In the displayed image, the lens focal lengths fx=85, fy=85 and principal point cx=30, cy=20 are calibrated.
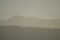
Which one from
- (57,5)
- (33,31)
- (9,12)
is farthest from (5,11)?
(57,5)

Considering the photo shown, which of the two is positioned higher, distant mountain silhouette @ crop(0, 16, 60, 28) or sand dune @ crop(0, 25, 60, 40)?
distant mountain silhouette @ crop(0, 16, 60, 28)

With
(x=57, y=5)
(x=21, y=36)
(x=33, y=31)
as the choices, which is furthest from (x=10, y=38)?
(x=57, y=5)

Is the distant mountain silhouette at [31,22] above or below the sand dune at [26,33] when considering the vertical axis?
above

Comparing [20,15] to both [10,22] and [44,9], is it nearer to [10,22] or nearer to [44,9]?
[10,22]

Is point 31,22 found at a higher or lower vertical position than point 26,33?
higher

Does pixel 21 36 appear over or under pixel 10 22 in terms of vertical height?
under

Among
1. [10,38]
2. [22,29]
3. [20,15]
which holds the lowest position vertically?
[10,38]
